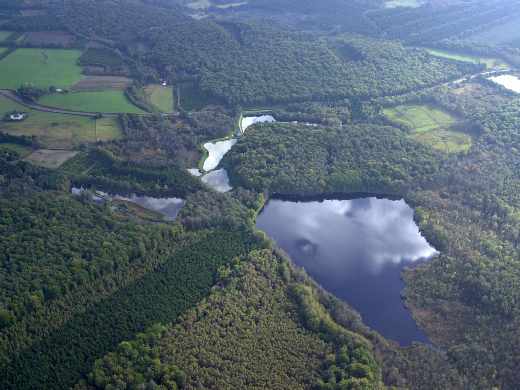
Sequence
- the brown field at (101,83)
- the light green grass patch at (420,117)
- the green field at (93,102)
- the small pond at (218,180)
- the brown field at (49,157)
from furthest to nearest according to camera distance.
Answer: the brown field at (101,83)
the light green grass patch at (420,117)
the green field at (93,102)
the brown field at (49,157)
the small pond at (218,180)

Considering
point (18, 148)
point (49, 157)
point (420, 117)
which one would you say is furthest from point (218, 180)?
point (420, 117)

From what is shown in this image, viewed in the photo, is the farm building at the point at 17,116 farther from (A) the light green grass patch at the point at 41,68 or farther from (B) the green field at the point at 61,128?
(A) the light green grass patch at the point at 41,68

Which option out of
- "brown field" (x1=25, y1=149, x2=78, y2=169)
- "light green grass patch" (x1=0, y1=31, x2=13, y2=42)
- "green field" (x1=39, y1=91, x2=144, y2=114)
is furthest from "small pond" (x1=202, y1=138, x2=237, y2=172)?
"light green grass patch" (x1=0, y1=31, x2=13, y2=42)

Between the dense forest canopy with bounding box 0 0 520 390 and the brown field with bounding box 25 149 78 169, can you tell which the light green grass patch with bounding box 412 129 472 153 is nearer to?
the dense forest canopy with bounding box 0 0 520 390

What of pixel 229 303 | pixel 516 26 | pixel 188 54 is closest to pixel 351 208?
pixel 229 303

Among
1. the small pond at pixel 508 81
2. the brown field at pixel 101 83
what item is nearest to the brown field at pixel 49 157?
the brown field at pixel 101 83
